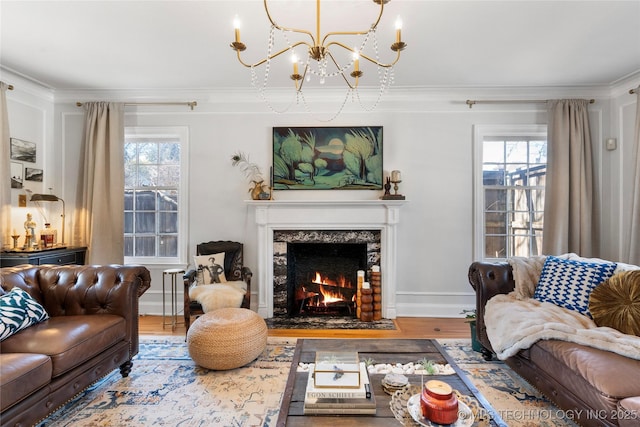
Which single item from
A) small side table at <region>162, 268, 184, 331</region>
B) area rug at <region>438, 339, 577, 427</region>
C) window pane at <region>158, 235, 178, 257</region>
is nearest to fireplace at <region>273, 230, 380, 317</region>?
small side table at <region>162, 268, 184, 331</region>

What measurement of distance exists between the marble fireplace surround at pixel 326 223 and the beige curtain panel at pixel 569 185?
1.69 metres

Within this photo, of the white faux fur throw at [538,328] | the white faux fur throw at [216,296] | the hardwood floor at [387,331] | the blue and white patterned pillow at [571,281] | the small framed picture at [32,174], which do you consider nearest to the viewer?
the white faux fur throw at [538,328]

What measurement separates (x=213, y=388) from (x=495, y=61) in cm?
366

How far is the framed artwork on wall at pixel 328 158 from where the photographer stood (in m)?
3.63

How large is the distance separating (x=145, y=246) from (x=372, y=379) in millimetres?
3370

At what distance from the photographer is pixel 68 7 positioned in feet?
7.32

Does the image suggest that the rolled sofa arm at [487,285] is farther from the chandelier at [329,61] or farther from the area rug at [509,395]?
the chandelier at [329,61]

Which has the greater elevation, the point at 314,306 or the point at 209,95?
the point at 209,95

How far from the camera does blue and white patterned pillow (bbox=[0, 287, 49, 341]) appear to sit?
68.2 inches

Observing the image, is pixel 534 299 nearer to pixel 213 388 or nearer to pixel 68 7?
pixel 213 388

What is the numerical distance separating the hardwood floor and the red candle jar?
6.29 feet

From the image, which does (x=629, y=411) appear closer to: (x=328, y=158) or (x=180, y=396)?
(x=180, y=396)

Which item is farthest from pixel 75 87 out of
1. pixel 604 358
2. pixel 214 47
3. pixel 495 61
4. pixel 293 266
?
pixel 604 358

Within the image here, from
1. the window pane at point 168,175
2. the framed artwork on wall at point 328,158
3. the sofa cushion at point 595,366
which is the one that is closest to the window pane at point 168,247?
the window pane at point 168,175
